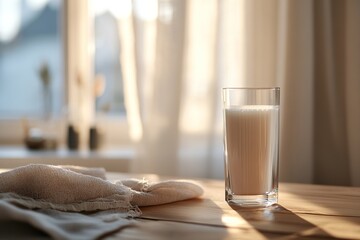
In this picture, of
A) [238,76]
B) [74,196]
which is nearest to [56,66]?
[238,76]

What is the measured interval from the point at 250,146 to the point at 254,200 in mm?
98

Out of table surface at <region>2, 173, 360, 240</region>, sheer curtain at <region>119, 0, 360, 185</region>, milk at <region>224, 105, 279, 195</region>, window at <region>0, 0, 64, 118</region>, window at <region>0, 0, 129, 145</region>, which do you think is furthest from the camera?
window at <region>0, 0, 64, 118</region>

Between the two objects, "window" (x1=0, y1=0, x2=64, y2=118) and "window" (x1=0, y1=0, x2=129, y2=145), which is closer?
"window" (x1=0, y1=0, x2=129, y2=145)

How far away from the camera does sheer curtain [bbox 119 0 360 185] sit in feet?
4.94

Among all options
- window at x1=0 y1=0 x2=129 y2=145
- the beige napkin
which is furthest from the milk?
window at x1=0 y1=0 x2=129 y2=145

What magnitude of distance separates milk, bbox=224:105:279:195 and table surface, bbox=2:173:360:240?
5 cm

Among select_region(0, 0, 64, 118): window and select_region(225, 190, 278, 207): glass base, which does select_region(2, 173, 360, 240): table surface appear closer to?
select_region(225, 190, 278, 207): glass base

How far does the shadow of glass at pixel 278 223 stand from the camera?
29.3 inches

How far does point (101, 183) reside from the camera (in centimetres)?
90

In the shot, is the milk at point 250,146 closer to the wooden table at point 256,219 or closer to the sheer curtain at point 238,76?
the wooden table at point 256,219

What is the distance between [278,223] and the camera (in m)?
0.81

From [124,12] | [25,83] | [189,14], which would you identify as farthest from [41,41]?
[189,14]

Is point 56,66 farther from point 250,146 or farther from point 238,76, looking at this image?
point 250,146

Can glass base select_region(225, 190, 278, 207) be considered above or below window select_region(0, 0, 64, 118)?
below
